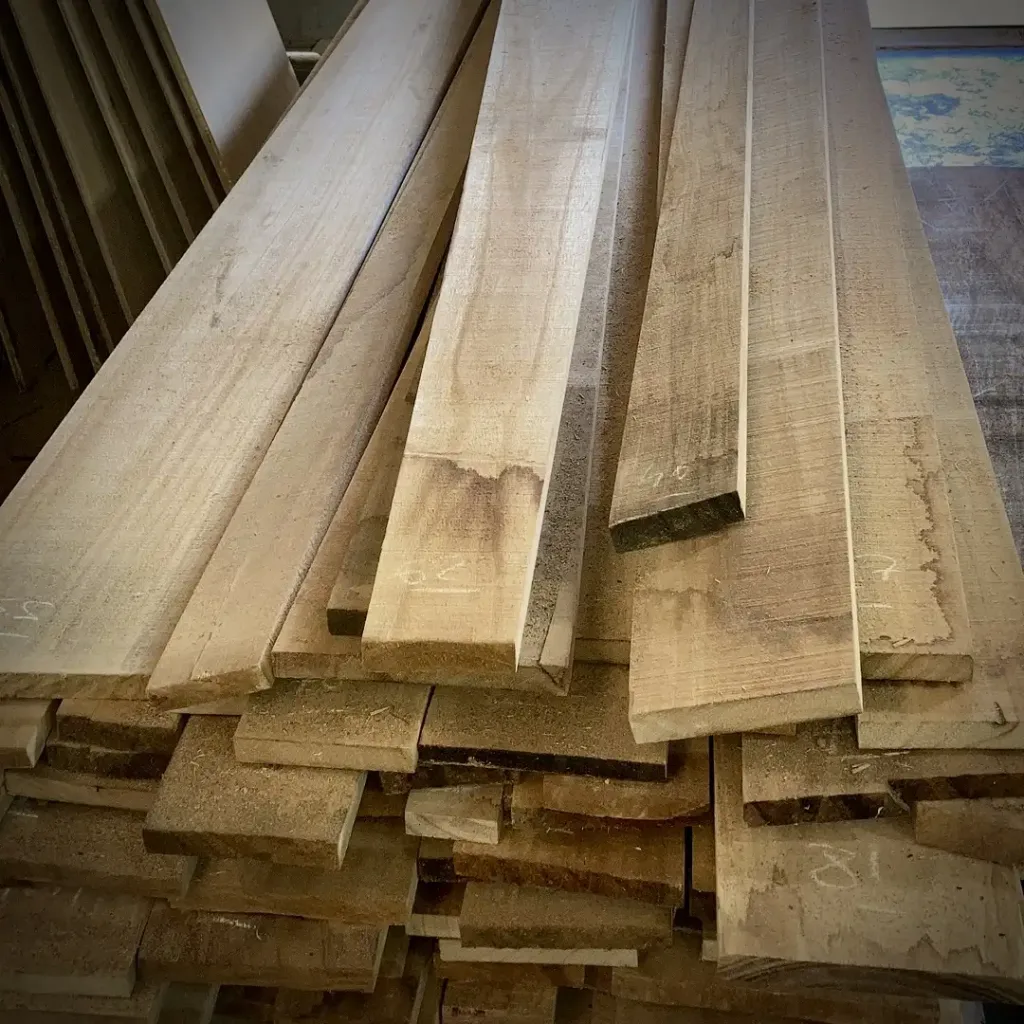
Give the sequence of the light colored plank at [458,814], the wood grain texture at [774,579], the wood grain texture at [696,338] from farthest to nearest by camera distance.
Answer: the light colored plank at [458,814] < the wood grain texture at [696,338] < the wood grain texture at [774,579]

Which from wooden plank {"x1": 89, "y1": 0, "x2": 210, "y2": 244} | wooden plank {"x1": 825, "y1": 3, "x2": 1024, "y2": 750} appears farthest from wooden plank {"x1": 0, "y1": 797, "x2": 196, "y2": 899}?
wooden plank {"x1": 89, "y1": 0, "x2": 210, "y2": 244}

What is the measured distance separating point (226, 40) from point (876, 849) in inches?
107

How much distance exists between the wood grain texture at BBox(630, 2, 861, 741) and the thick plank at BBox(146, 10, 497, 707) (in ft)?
1.64

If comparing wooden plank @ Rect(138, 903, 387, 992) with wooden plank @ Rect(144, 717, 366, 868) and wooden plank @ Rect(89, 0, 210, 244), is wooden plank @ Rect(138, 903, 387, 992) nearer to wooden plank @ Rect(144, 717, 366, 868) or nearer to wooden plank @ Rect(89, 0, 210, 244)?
wooden plank @ Rect(144, 717, 366, 868)

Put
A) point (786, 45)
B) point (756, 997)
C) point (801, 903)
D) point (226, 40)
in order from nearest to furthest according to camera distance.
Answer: point (801, 903) → point (756, 997) → point (786, 45) → point (226, 40)

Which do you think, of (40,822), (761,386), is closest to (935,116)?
(761,386)

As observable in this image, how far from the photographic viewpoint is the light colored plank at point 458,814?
1384mm

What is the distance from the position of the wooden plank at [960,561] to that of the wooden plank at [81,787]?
1.02m

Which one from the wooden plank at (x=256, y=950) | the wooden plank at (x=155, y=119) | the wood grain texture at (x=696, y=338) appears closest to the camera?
the wood grain texture at (x=696, y=338)

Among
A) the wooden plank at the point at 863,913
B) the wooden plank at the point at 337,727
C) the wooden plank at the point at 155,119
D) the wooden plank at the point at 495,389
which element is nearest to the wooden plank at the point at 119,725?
the wooden plank at the point at 337,727

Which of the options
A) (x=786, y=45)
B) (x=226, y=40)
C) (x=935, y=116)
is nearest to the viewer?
(x=786, y=45)

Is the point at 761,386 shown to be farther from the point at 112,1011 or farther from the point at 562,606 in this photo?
the point at 112,1011

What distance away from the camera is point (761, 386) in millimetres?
1504

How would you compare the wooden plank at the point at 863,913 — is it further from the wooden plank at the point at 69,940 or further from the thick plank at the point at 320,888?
the wooden plank at the point at 69,940
